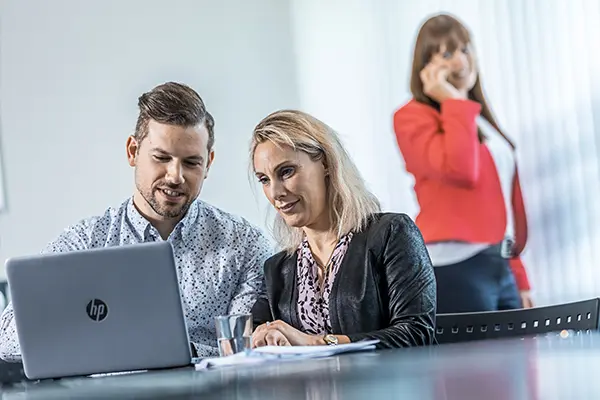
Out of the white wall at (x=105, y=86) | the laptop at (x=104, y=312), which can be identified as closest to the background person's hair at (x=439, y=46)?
the white wall at (x=105, y=86)

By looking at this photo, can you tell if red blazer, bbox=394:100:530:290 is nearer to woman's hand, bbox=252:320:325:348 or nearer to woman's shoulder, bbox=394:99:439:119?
woman's shoulder, bbox=394:99:439:119

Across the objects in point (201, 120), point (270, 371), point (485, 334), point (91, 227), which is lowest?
point (485, 334)

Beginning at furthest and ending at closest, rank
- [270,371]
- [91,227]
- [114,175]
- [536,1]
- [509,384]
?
[114,175] → [536,1] → [91,227] → [270,371] → [509,384]

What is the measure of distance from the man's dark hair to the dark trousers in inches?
61.1

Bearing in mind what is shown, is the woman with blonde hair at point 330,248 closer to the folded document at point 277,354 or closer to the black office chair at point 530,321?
the black office chair at point 530,321

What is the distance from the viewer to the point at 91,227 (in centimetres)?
254

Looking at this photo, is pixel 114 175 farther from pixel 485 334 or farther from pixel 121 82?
pixel 485 334

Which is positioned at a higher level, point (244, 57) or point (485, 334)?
point (244, 57)

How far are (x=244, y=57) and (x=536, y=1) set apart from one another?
4.97 ft

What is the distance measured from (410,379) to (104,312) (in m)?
0.92

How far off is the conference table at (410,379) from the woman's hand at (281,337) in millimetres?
457

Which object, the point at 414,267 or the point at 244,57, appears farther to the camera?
the point at 244,57

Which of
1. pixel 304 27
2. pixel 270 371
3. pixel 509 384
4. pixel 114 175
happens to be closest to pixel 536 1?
pixel 304 27

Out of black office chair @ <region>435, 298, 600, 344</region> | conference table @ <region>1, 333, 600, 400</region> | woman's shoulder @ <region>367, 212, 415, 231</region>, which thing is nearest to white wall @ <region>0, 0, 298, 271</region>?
woman's shoulder @ <region>367, 212, 415, 231</region>
